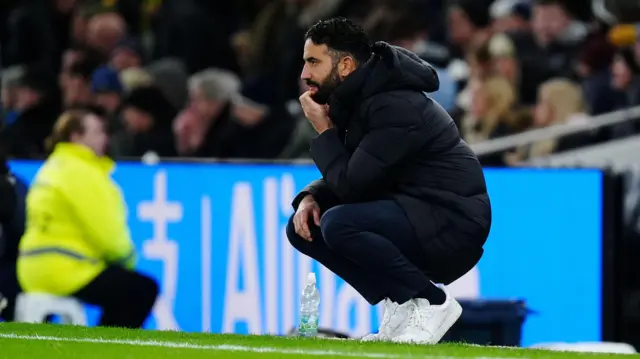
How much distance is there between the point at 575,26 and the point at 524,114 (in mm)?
1302

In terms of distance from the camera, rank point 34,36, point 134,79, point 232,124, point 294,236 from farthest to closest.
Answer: point 34,36, point 134,79, point 232,124, point 294,236

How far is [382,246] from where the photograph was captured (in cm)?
737

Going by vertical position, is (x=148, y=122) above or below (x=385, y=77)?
above

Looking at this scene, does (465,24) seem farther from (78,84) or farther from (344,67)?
(344,67)

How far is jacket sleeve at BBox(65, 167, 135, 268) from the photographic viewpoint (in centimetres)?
1170

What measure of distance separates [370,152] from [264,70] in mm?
8145

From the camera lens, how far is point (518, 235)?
11062 mm

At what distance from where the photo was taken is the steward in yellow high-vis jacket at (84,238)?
1171cm

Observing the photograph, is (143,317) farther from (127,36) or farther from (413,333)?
(127,36)

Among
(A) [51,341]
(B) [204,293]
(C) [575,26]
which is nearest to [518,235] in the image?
(B) [204,293]

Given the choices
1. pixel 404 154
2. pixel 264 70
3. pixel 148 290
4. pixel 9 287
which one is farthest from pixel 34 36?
pixel 404 154

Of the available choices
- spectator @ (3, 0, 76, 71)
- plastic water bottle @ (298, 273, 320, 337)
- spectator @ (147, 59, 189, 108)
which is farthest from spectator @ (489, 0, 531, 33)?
plastic water bottle @ (298, 273, 320, 337)

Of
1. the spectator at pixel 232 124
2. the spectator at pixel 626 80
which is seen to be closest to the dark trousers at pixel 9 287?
the spectator at pixel 232 124

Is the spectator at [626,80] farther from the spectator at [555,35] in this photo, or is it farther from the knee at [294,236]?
the knee at [294,236]
